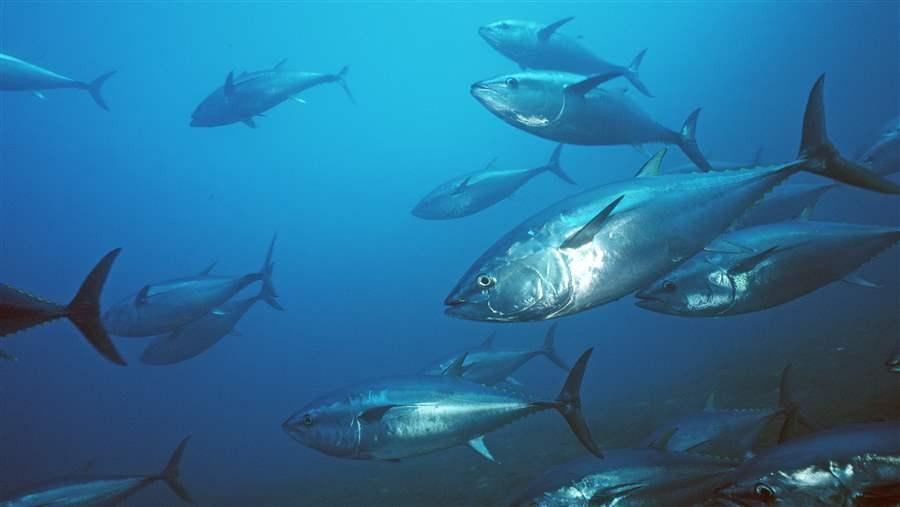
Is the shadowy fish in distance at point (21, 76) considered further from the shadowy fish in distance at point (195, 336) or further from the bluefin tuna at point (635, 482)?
the bluefin tuna at point (635, 482)

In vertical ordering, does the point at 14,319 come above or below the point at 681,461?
above

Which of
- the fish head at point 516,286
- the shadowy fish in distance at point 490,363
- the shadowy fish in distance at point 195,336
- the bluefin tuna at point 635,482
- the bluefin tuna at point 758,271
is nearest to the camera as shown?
the fish head at point 516,286

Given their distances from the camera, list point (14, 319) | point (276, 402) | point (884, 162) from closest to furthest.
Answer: point (14, 319), point (884, 162), point (276, 402)

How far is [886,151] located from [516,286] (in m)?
3.97

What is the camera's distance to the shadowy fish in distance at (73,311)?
208cm

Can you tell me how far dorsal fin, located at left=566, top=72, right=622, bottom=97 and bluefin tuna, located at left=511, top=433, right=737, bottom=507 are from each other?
1851 mm

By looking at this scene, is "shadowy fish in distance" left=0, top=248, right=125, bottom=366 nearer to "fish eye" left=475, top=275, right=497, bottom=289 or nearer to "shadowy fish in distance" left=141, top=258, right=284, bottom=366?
"fish eye" left=475, top=275, right=497, bottom=289

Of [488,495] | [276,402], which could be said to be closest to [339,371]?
[276,402]

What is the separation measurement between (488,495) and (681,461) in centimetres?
306

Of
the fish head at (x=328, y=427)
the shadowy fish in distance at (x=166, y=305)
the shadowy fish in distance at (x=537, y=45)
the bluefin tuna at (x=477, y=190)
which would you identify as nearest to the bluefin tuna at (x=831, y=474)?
the fish head at (x=328, y=427)

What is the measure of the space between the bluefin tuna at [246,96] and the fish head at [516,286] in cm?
488

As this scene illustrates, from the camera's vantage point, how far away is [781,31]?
39531 mm

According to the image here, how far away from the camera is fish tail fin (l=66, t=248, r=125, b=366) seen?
6.88 feet

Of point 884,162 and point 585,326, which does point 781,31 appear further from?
point 884,162
